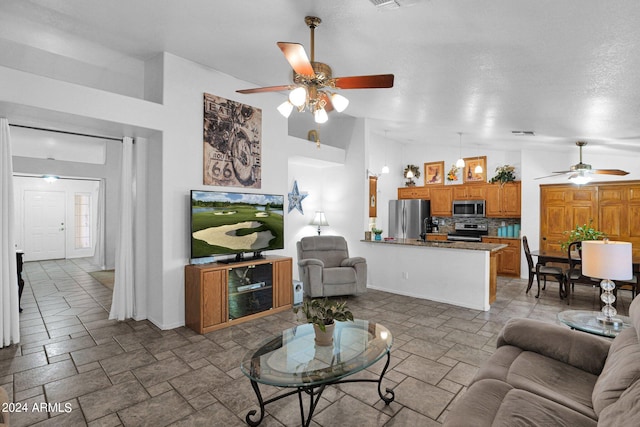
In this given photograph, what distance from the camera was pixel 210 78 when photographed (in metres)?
4.14

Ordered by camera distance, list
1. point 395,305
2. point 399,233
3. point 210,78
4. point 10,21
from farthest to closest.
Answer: point 399,233 < point 395,305 < point 210,78 < point 10,21

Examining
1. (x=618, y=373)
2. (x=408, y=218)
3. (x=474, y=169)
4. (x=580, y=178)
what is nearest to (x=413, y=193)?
(x=408, y=218)

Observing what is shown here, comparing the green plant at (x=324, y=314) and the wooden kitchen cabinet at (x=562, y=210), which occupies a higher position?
the wooden kitchen cabinet at (x=562, y=210)

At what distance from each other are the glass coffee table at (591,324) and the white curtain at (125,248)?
15.1 feet

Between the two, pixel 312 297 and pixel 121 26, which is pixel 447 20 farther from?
pixel 312 297

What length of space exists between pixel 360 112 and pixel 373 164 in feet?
6.47

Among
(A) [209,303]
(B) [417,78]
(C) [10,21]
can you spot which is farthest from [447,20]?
(C) [10,21]

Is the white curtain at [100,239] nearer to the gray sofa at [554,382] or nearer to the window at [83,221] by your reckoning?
the window at [83,221]

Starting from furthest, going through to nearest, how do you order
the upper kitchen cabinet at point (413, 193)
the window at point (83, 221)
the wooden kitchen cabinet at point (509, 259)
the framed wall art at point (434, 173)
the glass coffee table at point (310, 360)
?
the window at point (83, 221), the upper kitchen cabinet at point (413, 193), the framed wall art at point (434, 173), the wooden kitchen cabinet at point (509, 259), the glass coffee table at point (310, 360)

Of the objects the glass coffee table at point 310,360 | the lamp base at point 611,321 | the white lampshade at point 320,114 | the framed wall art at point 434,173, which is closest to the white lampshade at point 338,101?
the white lampshade at point 320,114

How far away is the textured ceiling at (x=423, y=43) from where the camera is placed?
2.27m

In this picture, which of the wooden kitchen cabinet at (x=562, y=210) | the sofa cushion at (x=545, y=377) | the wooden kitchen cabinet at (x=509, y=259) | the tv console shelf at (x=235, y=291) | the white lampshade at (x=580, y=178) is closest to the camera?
the sofa cushion at (x=545, y=377)

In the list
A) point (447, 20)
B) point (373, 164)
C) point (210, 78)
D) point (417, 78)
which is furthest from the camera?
point (373, 164)

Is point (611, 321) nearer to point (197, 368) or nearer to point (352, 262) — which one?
point (352, 262)
